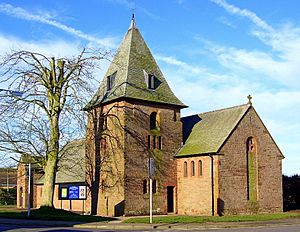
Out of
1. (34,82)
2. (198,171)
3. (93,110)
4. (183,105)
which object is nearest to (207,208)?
(198,171)

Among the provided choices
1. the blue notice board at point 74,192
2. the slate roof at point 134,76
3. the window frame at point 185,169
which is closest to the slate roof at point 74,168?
the blue notice board at point 74,192

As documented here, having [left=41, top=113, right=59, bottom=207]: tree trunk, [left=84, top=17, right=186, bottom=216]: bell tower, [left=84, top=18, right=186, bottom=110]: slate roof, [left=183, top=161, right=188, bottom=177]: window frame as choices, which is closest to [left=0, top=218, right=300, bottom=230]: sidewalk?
[left=41, top=113, right=59, bottom=207]: tree trunk

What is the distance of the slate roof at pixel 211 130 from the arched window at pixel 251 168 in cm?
239

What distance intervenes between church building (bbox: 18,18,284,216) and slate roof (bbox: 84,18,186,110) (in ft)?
0.28

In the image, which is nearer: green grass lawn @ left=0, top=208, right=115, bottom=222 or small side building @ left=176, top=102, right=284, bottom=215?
green grass lawn @ left=0, top=208, right=115, bottom=222

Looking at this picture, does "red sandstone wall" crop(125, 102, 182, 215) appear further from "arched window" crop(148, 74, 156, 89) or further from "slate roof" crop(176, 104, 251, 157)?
"arched window" crop(148, 74, 156, 89)

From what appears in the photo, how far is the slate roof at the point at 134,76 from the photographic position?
3966cm

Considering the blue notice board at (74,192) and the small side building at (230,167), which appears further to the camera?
the blue notice board at (74,192)

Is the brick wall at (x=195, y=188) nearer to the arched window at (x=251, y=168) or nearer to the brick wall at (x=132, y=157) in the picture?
the brick wall at (x=132, y=157)

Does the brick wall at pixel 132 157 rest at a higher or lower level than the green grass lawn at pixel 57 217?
higher

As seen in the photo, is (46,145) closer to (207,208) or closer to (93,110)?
(93,110)

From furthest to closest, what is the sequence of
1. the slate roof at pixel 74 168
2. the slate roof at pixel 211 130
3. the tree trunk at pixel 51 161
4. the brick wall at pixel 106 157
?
Answer: the slate roof at pixel 74 168
the slate roof at pixel 211 130
the brick wall at pixel 106 157
the tree trunk at pixel 51 161

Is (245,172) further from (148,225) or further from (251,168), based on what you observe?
(148,225)

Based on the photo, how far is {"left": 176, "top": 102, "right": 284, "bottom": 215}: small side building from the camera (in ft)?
124
